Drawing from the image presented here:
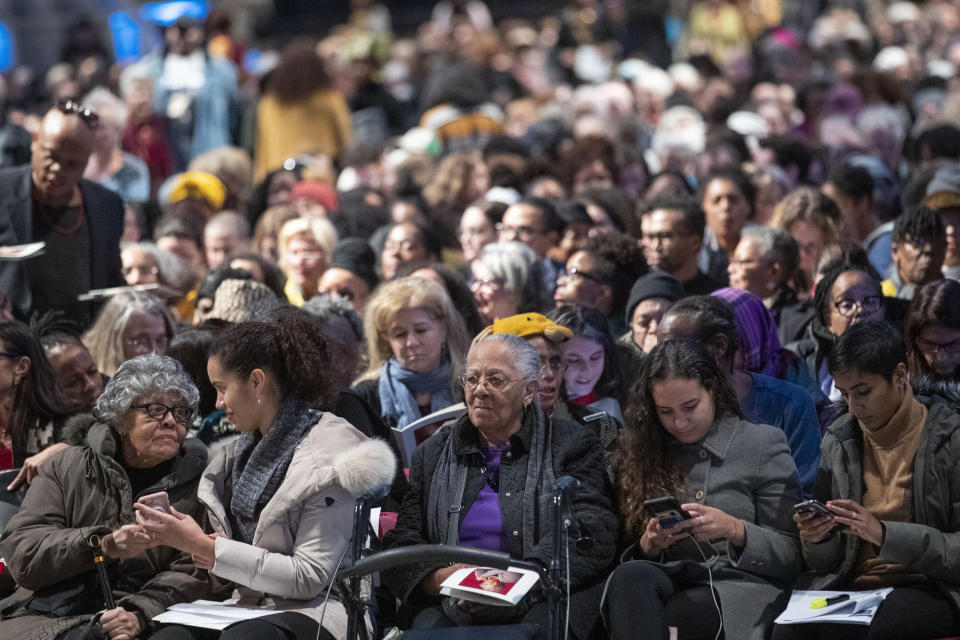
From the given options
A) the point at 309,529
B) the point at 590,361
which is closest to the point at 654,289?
the point at 590,361

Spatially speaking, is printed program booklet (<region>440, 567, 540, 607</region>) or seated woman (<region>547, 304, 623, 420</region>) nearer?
printed program booklet (<region>440, 567, 540, 607</region>)

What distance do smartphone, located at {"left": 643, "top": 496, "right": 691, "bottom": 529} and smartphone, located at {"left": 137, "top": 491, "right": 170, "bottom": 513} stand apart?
167 cm

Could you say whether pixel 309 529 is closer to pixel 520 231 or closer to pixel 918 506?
pixel 918 506

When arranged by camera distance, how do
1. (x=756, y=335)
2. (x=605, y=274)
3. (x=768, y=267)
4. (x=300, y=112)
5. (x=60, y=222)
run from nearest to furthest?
(x=756, y=335)
(x=60, y=222)
(x=768, y=267)
(x=605, y=274)
(x=300, y=112)

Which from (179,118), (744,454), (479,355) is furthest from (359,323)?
(179,118)

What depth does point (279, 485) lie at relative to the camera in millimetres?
5418

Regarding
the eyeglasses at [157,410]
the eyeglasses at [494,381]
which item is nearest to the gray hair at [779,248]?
the eyeglasses at [494,381]

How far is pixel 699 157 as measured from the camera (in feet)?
40.3

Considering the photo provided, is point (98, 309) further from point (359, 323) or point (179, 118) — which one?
point (179, 118)

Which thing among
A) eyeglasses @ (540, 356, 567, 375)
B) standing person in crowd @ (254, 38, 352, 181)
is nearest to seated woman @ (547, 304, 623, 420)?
eyeglasses @ (540, 356, 567, 375)

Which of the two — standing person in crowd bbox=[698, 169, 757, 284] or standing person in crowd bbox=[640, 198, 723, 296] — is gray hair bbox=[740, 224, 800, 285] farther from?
standing person in crowd bbox=[698, 169, 757, 284]

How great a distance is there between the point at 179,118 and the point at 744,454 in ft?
33.9

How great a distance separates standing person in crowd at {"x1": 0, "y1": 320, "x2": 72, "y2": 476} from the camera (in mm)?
6430

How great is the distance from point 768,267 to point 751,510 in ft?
9.05
